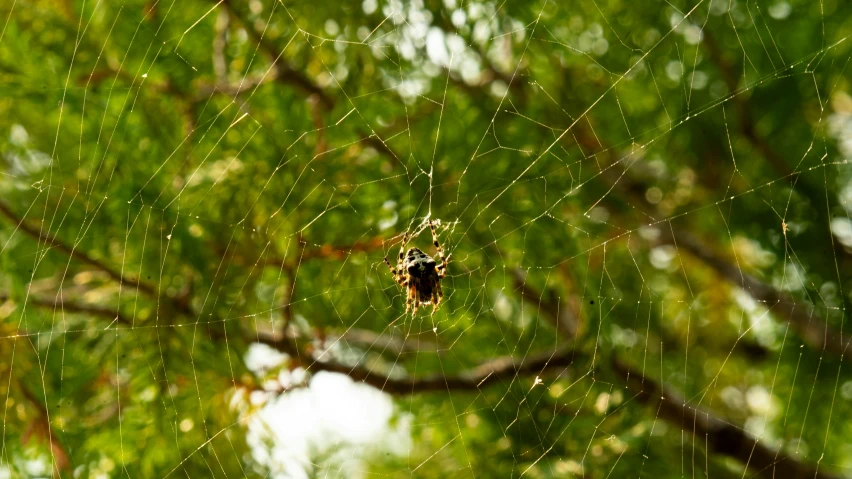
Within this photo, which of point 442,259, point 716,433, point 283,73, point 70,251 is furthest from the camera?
point 442,259

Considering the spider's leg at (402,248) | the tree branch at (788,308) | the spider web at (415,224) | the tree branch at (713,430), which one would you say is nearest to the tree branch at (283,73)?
the spider web at (415,224)

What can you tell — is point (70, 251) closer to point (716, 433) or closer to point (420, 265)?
point (420, 265)

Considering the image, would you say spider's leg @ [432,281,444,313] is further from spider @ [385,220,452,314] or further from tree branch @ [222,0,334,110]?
tree branch @ [222,0,334,110]

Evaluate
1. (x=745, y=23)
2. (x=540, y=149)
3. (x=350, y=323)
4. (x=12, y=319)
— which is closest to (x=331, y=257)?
(x=350, y=323)

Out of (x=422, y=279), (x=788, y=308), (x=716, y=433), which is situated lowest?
(x=716, y=433)

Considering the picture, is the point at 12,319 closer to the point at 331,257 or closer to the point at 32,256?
the point at 32,256

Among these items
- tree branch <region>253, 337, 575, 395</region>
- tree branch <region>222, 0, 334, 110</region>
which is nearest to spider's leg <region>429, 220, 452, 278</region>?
tree branch <region>253, 337, 575, 395</region>

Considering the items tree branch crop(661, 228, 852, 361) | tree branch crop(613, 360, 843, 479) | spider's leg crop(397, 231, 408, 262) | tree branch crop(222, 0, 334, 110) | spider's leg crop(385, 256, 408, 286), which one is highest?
tree branch crop(222, 0, 334, 110)

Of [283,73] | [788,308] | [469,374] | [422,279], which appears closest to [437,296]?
[422,279]
